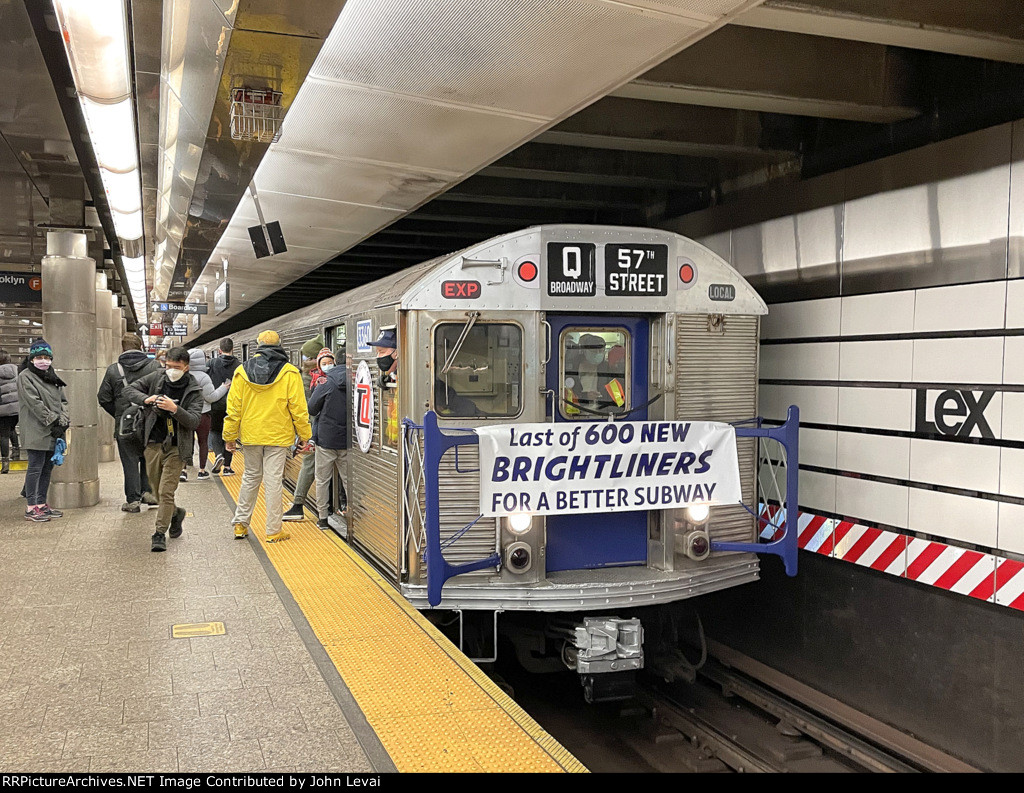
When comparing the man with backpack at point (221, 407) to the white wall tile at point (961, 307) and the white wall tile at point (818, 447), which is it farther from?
the white wall tile at point (961, 307)

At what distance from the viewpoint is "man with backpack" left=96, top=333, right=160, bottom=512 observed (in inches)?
336

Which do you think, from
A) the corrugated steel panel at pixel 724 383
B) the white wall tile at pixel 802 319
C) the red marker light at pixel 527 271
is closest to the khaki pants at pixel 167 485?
the red marker light at pixel 527 271

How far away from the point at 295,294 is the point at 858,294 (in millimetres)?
16981

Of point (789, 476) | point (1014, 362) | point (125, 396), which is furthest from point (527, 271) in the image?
point (125, 396)

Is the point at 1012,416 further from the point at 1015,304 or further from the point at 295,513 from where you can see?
the point at 295,513

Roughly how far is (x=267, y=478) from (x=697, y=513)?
3.89 meters

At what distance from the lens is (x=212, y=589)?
6.15 metres

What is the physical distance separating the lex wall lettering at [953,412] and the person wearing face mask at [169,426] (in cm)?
585

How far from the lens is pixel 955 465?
5.71 m

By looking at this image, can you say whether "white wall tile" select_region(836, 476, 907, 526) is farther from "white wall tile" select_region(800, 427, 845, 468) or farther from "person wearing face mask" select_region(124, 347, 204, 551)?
"person wearing face mask" select_region(124, 347, 204, 551)

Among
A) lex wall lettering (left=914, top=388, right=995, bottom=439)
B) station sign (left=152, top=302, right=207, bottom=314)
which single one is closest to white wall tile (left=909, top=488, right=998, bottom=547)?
lex wall lettering (left=914, top=388, right=995, bottom=439)

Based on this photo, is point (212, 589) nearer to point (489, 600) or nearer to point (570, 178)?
point (489, 600)

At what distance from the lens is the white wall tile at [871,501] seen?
6.23 m

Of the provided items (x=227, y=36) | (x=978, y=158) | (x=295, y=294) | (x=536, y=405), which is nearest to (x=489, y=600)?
(x=536, y=405)
